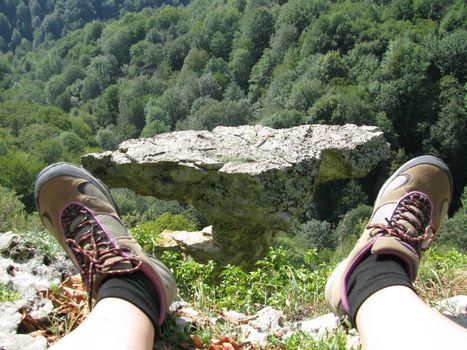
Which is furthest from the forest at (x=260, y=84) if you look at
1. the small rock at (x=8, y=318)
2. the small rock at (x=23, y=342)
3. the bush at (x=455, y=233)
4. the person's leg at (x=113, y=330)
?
the person's leg at (x=113, y=330)

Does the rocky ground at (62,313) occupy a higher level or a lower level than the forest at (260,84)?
higher

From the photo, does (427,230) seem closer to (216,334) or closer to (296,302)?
(296,302)

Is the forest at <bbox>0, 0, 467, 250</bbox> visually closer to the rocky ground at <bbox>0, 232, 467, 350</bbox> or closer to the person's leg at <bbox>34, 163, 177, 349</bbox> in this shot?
the rocky ground at <bbox>0, 232, 467, 350</bbox>

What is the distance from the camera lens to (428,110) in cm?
2994

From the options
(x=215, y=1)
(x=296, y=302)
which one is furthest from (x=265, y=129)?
(x=215, y=1)

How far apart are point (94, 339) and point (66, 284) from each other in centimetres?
126

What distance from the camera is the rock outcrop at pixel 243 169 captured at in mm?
5254

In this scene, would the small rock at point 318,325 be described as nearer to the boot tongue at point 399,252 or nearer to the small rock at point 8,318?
the boot tongue at point 399,252

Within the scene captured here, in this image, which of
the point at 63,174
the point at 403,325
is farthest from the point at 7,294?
the point at 403,325

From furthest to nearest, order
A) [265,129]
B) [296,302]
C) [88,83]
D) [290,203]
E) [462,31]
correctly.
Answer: [88,83] < [462,31] < [265,129] < [290,203] < [296,302]

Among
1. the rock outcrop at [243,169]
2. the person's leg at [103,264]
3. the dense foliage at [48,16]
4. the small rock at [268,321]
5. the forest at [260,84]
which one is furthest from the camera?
the dense foliage at [48,16]

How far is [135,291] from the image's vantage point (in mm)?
2260

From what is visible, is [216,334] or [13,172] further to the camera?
[13,172]

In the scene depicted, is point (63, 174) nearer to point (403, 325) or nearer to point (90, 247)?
point (90, 247)
